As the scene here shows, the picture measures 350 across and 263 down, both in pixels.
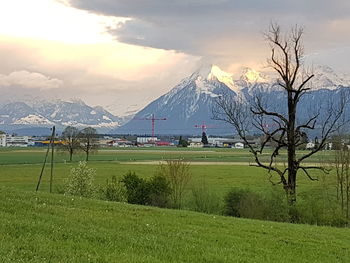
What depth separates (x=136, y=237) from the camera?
1462 centimetres

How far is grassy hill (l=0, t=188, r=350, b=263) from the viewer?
1202cm

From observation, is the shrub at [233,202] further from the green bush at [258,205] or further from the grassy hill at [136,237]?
the grassy hill at [136,237]

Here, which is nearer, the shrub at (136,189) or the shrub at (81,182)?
the shrub at (81,182)

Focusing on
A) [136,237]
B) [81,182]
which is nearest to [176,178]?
[81,182]

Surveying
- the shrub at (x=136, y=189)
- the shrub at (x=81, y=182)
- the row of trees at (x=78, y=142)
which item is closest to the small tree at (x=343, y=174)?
the shrub at (x=136, y=189)

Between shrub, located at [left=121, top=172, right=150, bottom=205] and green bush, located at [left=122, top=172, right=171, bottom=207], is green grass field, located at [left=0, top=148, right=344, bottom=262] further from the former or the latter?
shrub, located at [left=121, top=172, right=150, bottom=205]

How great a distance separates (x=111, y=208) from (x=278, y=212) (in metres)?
14.5

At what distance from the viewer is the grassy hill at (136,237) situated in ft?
39.4

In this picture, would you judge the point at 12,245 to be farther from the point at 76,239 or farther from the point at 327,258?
the point at 327,258

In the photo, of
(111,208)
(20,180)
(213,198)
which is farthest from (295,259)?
(20,180)

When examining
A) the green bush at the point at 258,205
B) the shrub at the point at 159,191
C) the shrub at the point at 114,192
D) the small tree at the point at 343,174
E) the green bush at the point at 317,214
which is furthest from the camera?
the shrub at the point at 159,191

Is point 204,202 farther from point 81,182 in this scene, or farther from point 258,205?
point 81,182

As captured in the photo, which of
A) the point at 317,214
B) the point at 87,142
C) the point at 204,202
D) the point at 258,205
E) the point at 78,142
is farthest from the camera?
the point at 87,142

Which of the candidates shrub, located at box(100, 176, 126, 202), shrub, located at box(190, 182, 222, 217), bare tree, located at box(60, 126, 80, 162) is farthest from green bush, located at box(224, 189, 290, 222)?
bare tree, located at box(60, 126, 80, 162)
